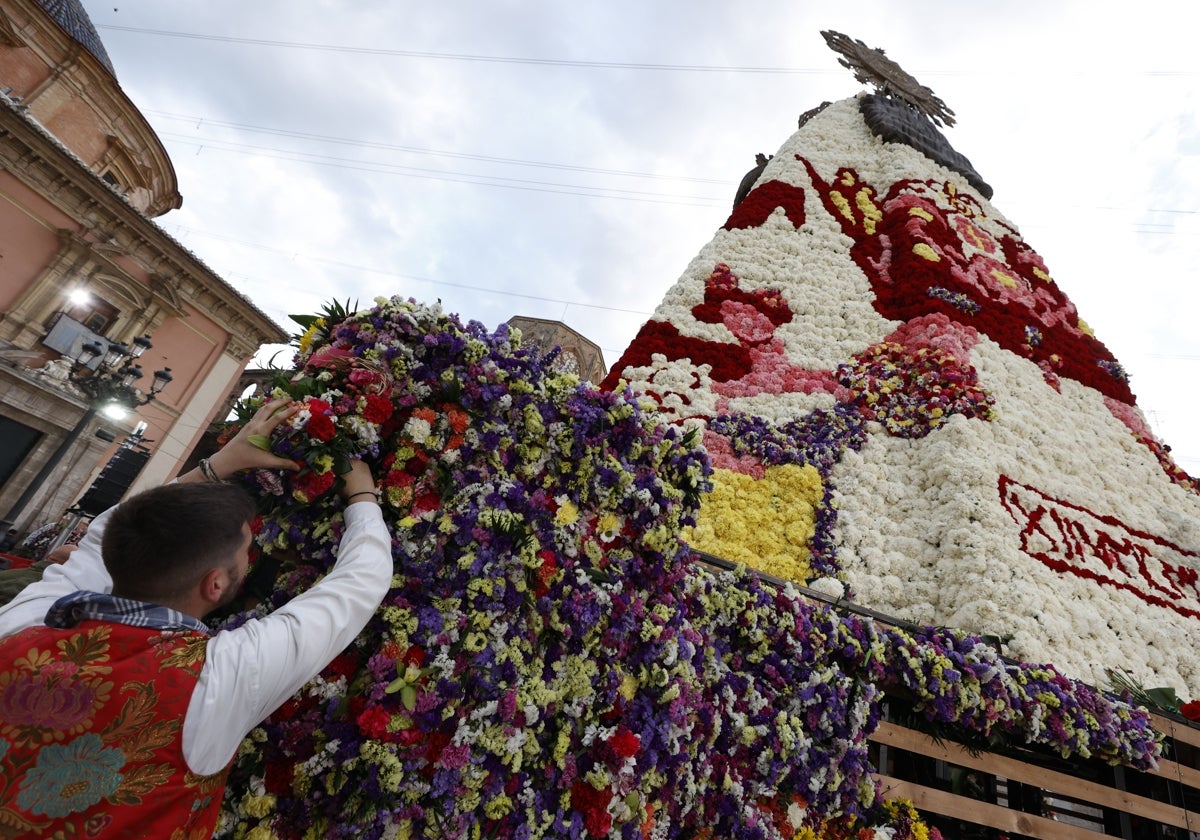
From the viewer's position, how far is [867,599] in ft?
15.4

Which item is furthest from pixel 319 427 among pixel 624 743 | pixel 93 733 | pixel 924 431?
pixel 924 431

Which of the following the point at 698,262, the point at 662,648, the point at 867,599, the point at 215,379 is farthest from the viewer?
the point at 215,379

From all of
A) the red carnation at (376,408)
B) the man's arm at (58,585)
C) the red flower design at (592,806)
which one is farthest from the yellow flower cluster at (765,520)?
the man's arm at (58,585)

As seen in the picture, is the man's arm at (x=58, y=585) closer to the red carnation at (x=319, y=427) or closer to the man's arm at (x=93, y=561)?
the man's arm at (x=93, y=561)

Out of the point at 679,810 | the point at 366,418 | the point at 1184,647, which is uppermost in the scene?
the point at 1184,647

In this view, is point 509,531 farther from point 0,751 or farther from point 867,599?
point 867,599

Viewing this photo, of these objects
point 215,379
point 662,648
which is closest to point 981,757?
point 662,648

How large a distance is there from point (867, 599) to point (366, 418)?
14.3 feet

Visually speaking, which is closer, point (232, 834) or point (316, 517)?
point (232, 834)

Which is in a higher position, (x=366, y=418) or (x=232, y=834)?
(x=366, y=418)

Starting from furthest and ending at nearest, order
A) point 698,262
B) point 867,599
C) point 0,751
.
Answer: point 698,262
point 867,599
point 0,751

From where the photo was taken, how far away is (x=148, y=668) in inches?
46.9

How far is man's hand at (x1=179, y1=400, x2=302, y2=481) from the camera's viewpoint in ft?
6.28

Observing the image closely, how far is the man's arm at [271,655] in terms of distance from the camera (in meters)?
1.24
